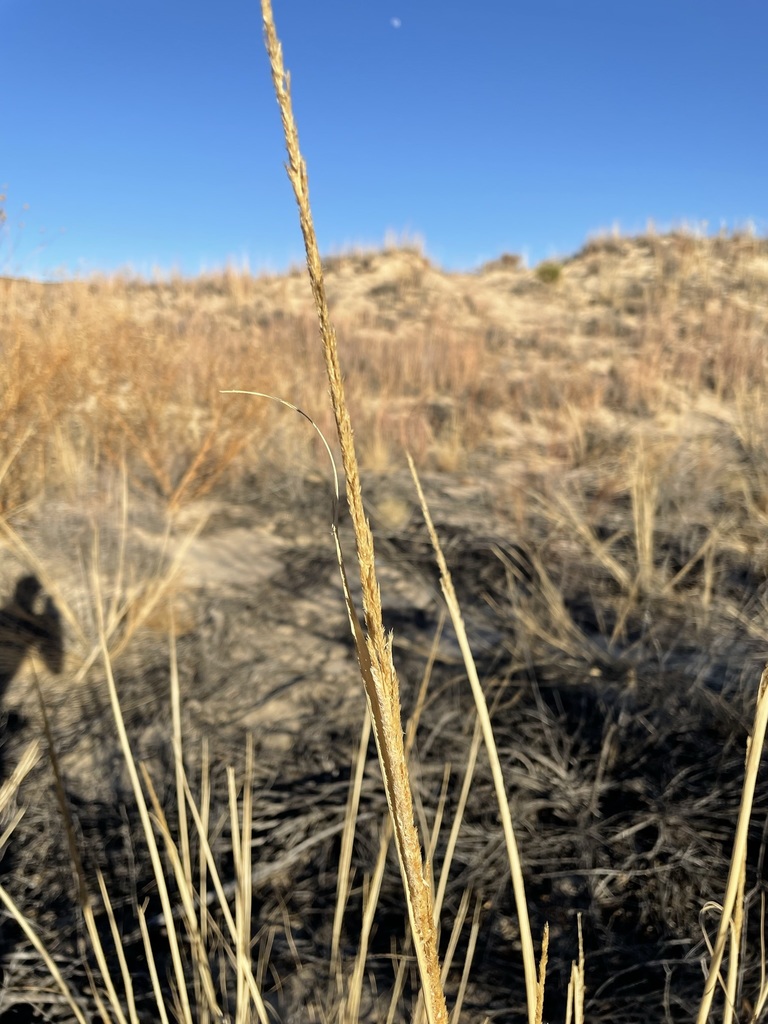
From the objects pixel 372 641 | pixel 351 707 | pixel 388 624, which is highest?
pixel 372 641

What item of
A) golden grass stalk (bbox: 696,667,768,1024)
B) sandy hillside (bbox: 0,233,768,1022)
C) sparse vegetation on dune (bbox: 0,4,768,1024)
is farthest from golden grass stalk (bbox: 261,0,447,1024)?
sandy hillside (bbox: 0,233,768,1022)

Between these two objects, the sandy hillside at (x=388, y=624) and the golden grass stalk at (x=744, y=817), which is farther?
the sandy hillside at (x=388, y=624)

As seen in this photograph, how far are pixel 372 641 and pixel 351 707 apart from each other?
1745 millimetres

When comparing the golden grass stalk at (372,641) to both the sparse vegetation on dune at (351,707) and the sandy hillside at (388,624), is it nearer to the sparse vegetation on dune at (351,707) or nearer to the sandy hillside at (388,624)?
the sparse vegetation on dune at (351,707)

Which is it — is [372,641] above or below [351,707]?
above

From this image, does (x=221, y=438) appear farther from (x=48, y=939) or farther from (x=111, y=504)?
(x=48, y=939)

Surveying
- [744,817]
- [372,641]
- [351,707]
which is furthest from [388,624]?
[372,641]

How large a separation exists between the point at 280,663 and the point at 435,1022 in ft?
6.16

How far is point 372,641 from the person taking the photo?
1.04 ft

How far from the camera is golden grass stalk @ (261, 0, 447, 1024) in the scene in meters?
0.27

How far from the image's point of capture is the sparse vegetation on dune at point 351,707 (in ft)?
3.09

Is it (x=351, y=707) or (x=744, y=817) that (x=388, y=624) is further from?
(x=744, y=817)

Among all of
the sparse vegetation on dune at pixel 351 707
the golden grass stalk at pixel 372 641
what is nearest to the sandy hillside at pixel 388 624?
the sparse vegetation on dune at pixel 351 707

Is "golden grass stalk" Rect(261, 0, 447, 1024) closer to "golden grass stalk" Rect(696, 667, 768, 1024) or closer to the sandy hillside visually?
"golden grass stalk" Rect(696, 667, 768, 1024)
